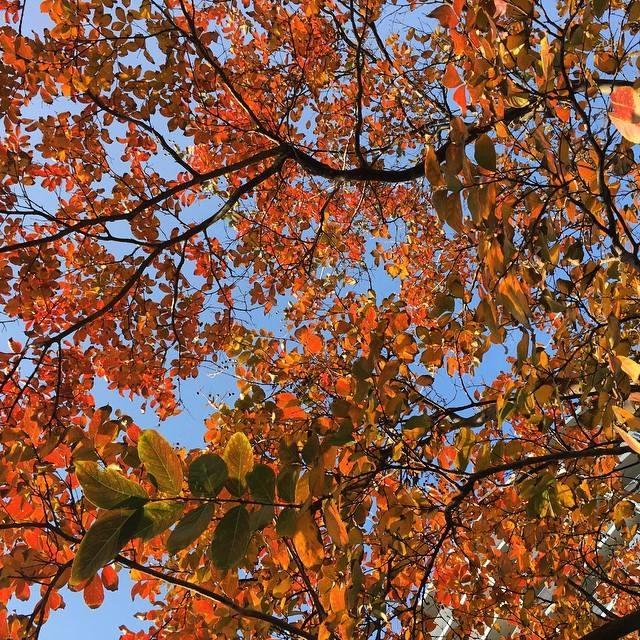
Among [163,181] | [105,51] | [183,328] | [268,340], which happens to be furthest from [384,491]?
[163,181]

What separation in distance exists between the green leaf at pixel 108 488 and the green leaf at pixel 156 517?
0.05 ft

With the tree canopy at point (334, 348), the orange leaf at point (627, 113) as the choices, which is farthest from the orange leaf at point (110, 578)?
the orange leaf at point (627, 113)

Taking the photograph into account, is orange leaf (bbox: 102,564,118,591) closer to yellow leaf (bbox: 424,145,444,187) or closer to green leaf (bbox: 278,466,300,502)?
green leaf (bbox: 278,466,300,502)

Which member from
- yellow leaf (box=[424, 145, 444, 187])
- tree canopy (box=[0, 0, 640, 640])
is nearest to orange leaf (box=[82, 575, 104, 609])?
tree canopy (box=[0, 0, 640, 640])

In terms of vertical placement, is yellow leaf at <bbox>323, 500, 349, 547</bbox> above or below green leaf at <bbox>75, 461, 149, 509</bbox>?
below

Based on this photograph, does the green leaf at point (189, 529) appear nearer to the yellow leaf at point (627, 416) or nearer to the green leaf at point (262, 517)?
the green leaf at point (262, 517)

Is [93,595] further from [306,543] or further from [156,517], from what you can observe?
[156,517]

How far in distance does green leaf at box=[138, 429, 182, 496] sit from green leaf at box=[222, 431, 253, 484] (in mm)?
98

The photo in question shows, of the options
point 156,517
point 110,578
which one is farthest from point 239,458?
point 110,578

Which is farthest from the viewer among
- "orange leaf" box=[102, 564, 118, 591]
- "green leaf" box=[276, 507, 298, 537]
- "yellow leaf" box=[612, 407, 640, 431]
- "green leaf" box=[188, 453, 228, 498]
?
"orange leaf" box=[102, 564, 118, 591]

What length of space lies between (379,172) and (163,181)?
96.4 inches

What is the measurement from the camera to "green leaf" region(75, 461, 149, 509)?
728 millimetres

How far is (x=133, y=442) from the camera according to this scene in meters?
1.98

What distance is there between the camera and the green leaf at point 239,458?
848 millimetres
